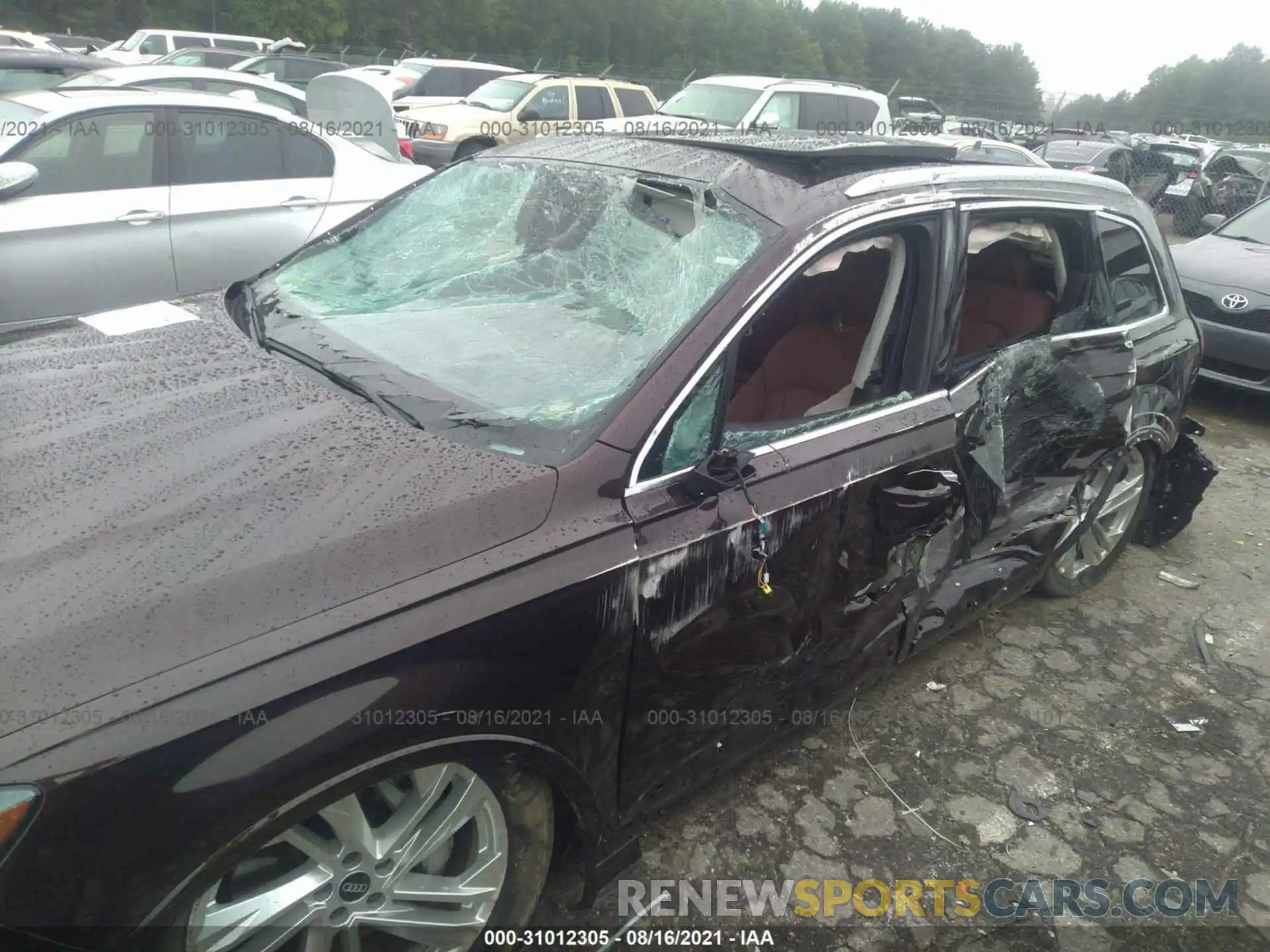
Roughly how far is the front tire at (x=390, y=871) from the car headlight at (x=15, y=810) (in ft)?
0.90

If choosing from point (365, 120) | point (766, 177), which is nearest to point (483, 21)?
point (365, 120)

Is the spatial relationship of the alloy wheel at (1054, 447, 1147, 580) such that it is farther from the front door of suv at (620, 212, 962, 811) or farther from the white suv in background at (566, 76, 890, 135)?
the white suv in background at (566, 76, 890, 135)

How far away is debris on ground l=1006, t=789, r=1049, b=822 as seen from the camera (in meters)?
2.67

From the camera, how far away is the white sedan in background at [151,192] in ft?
14.4

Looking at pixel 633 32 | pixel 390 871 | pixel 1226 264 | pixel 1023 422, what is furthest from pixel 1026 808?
pixel 633 32

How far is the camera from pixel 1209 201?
44.2 ft

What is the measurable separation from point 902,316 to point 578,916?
6.06 feet

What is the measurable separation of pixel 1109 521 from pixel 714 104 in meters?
9.09

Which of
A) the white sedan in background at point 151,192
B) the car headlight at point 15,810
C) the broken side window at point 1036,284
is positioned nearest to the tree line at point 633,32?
the white sedan in background at point 151,192

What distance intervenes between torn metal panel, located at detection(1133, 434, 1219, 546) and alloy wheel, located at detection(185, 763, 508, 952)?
11.5ft

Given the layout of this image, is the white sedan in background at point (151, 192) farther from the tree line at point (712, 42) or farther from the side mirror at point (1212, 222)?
the tree line at point (712, 42)

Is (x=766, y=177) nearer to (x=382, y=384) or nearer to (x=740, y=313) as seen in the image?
(x=740, y=313)

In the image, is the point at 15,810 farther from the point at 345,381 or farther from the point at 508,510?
the point at 345,381

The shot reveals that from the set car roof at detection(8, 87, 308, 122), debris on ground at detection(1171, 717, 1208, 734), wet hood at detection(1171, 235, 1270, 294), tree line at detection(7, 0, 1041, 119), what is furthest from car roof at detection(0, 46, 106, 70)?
tree line at detection(7, 0, 1041, 119)
